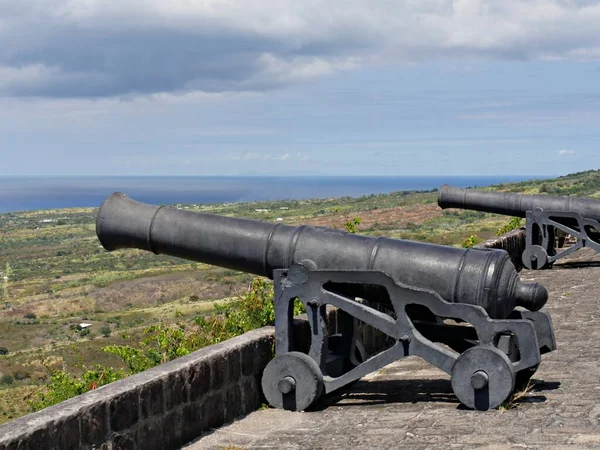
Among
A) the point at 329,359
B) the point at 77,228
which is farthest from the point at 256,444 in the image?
the point at 77,228

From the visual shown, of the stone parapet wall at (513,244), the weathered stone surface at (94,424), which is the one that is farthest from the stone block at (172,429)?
the stone parapet wall at (513,244)

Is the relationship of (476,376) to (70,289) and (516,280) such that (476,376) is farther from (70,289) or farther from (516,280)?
(70,289)

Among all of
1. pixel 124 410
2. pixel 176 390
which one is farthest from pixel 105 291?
Answer: pixel 124 410

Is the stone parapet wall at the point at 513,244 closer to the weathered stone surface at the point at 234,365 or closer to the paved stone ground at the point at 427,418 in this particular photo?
the paved stone ground at the point at 427,418

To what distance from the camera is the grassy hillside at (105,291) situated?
28.8 meters

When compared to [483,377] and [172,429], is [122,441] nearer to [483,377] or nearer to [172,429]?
[172,429]

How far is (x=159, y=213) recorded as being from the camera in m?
7.08

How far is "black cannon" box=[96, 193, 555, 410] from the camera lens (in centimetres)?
618

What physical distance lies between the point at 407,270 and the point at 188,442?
1.90m

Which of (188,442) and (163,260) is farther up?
(188,442)

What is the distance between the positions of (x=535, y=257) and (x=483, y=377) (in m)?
10.2

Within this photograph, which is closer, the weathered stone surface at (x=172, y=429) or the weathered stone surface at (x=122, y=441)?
the weathered stone surface at (x=122, y=441)

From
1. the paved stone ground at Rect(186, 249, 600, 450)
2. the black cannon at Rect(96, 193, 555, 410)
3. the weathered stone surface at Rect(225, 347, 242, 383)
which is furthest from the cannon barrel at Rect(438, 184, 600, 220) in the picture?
the weathered stone surface at Rect(225, 347, 242, 383)

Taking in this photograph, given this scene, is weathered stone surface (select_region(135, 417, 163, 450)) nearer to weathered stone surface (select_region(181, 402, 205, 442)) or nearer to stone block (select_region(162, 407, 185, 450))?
stone block (select_region(162, 407, 185, 450))
